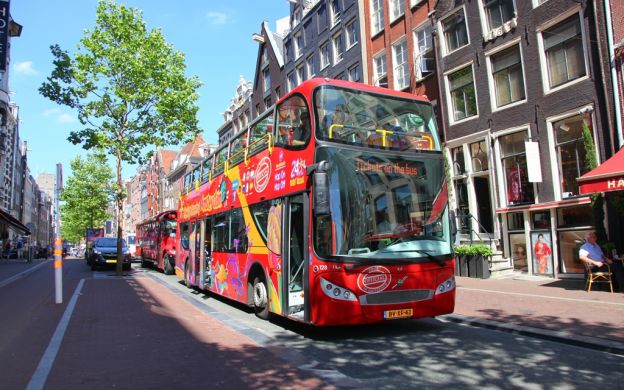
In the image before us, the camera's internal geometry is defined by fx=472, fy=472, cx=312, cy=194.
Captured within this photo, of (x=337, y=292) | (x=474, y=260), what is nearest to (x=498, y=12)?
(x=474, y=260)

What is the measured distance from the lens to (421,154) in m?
7.37

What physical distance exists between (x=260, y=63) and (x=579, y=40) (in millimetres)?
29986

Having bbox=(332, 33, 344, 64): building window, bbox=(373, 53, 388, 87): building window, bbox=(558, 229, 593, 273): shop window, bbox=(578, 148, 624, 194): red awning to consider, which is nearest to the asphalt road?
bbox=(578, 148, 624, 194): red awning

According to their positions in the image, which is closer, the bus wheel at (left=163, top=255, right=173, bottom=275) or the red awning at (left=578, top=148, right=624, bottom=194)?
the red awning at (left=578, top=148, right=624, bottom=194)

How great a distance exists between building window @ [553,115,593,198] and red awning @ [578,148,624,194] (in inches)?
145

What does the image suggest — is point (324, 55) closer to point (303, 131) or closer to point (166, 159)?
point (303, 131)

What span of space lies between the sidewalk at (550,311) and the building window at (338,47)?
1891cm

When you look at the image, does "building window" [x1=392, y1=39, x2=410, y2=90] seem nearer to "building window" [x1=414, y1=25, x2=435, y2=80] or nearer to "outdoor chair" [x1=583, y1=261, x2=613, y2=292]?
"building window" [x1=414, y1=25, x2=435, y2=80]

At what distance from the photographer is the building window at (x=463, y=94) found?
18.7m

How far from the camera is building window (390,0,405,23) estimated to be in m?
23.4

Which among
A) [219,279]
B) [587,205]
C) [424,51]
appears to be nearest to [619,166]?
[587,205]

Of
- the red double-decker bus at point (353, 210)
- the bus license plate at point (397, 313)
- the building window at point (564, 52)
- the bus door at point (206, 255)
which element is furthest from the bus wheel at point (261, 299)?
the building window at point (564, 52)

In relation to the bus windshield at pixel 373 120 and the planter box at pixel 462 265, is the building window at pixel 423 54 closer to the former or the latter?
the planter box at pixel 462 265

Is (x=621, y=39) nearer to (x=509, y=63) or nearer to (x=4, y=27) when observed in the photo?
(x=509, y=63)
